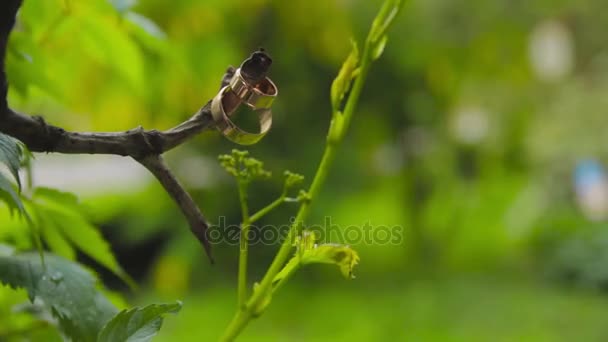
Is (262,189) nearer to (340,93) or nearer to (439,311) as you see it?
(439,311)

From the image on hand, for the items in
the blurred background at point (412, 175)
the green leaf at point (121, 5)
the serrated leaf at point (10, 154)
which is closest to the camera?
the serrated leaf at point (10, 154)

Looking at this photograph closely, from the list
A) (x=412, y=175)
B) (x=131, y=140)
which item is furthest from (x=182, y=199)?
(x=412, y=175)

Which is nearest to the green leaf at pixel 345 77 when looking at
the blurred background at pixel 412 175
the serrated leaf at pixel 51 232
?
the serrated leaf at pixel 51 232

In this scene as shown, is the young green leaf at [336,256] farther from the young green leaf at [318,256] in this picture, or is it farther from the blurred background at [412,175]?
the blurred background at [412,175]

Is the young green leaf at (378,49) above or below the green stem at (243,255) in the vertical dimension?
above

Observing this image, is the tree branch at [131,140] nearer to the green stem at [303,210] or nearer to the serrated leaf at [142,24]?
the green stem at [303,210]

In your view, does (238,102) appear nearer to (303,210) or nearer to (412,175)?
(303,210)

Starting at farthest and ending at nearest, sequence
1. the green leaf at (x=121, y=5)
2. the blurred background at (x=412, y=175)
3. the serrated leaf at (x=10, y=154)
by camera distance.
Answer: the blurred background at (x=412, y=175), the green leaf at (x=121, y=5), the serrated leaf at (x=10, y=154)

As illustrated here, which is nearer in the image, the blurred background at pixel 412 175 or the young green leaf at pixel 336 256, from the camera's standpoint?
the young green leaf at pixel 336 256
